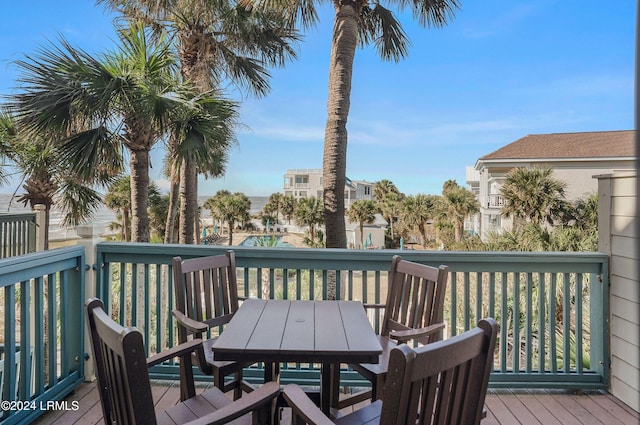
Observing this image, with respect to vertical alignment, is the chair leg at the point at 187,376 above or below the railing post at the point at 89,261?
below

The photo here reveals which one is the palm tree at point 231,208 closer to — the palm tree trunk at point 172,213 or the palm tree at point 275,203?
the palm tree at point 275,203

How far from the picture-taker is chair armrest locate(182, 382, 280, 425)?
1.21m

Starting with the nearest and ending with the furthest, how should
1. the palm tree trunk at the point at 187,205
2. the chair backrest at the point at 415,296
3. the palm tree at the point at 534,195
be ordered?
the chair backrest at the point at 415,296 → the palm tree trunk at the point at 187,205 → the palm tree at the point at 534,195

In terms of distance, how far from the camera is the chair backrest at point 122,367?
1102mm

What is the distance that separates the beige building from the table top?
16392 millimetres

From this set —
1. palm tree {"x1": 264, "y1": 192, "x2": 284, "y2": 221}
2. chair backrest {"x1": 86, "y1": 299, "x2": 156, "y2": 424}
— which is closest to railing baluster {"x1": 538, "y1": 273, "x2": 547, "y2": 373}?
chair backrest {"x1": 86, "y1": 299, "x2": 156, "y2": 424}

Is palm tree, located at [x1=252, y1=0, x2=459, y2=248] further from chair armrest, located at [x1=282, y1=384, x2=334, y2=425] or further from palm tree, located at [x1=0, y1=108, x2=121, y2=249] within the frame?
palm tree, located at [x1=0, y1=108, x2=121, y2=249]

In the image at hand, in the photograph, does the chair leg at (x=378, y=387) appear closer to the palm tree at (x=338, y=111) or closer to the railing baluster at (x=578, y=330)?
the railing baluster at (x=578, y=330)

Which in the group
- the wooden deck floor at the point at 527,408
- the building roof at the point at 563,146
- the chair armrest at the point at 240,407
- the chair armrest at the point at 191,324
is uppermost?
the building roof at the point at 563,146

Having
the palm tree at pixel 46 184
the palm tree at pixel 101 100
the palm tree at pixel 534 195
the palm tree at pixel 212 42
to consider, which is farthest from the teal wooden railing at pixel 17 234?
the palm tree at pixel 534 195

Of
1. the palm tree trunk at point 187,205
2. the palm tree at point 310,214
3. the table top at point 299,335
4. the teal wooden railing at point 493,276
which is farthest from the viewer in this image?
the palm tree at point 310,214

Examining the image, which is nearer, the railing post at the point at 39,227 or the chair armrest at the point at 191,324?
the chair armrest at the point at 191,324

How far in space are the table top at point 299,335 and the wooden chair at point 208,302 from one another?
0.25 metres

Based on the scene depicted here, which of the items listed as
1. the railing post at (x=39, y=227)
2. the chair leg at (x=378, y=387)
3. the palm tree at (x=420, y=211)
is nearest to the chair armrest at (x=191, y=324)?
the chair leg at (x=378, y=387)
